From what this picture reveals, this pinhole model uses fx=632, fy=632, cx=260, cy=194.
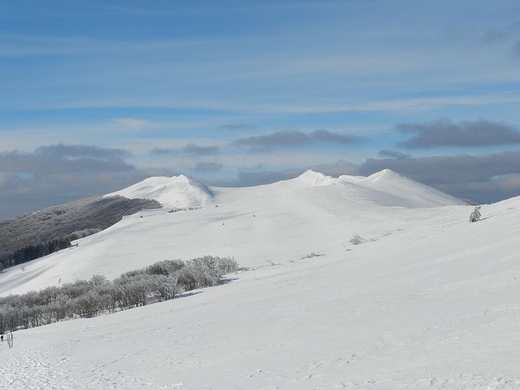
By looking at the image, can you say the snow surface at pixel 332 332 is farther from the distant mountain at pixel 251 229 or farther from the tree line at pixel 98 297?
the distant mountain at pixel 251 229

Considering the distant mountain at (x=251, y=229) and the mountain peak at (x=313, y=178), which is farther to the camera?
the mountain peak at (x=313, y=178)

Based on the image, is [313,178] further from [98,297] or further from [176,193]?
[98,297]

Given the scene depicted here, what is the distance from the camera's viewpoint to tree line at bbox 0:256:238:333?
54.6m

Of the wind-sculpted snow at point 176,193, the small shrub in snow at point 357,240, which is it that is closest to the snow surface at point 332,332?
the small shrub in snow at point 357,240

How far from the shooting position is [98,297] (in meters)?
54.9

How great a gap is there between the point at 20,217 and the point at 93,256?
126 metres

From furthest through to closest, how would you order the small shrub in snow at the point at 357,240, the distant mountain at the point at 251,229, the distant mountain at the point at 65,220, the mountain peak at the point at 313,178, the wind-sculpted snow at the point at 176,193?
the mountain peak at the point at 313,178, the wind-sculpted snow at the point at 176,193, the distant mountain at the point at 65,220, the distant mountain at the point at 251,229, the small shrub in snow at the point at 357,240

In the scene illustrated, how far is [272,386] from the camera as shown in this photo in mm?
16859

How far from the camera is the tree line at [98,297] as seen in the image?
5459cm

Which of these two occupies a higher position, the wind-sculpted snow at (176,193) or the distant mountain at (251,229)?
the wind-sculpted snow at (176,193)

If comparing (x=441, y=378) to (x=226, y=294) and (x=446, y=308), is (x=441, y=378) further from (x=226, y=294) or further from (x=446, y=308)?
(x=226, y=294)

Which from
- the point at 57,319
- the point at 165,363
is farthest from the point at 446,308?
the point at 57,319

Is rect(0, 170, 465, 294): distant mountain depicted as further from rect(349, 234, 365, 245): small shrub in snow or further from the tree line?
the tree line

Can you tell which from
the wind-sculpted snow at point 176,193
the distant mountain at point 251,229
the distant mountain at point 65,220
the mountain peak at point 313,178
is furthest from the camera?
the mountain peak at point 313,178
